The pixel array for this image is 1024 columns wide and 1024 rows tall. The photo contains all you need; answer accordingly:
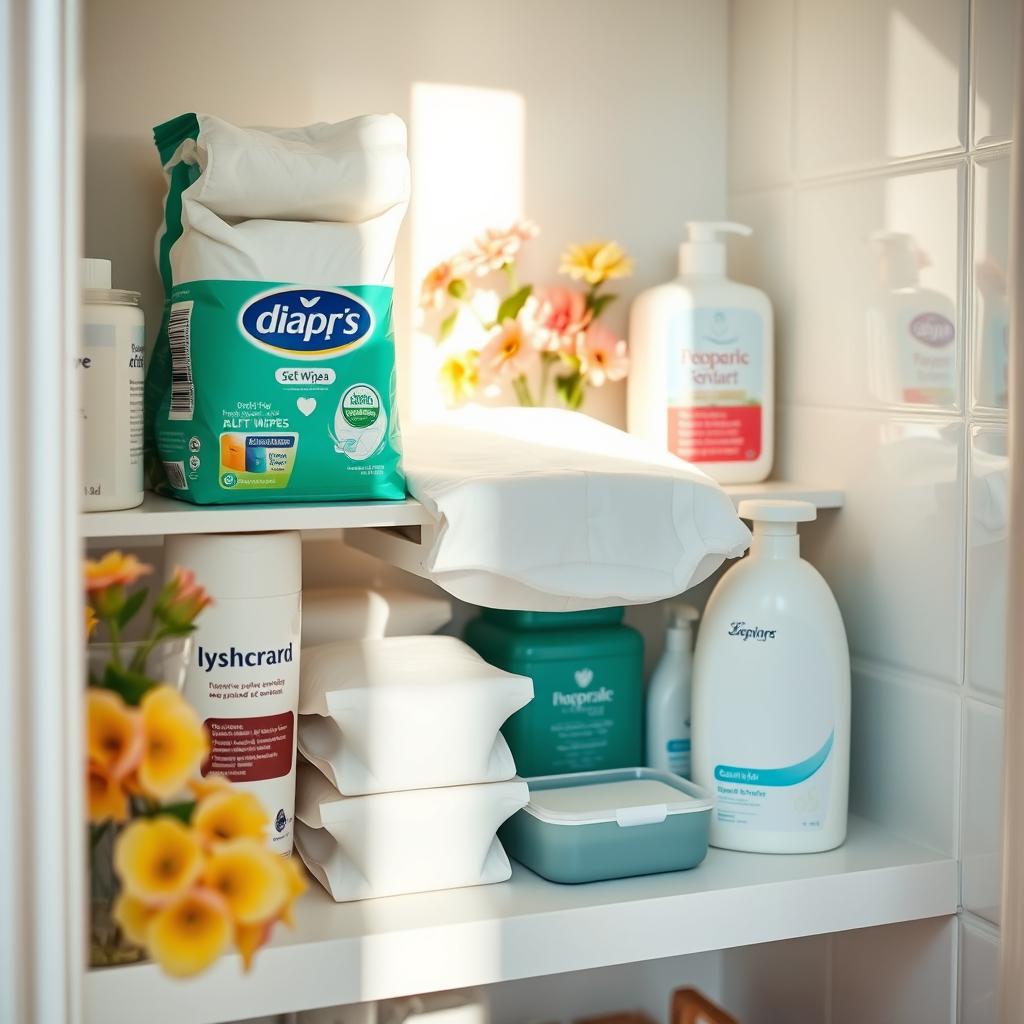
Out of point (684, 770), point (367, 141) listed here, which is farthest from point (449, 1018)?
point (367, 141)

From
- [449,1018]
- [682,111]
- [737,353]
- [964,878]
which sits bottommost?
[449,1018]

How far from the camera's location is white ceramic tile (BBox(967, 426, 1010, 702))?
0.96m

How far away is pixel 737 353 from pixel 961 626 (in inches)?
12.7

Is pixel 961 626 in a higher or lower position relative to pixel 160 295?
lower

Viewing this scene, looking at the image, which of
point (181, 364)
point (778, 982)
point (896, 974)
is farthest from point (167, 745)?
point (778, 982)

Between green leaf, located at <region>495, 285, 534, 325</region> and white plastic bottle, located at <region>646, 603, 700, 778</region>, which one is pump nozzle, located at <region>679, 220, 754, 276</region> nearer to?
green leaf, located at <region>495, 285, 534, 325</region>

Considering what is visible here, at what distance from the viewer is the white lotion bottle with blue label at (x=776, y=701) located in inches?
41.2

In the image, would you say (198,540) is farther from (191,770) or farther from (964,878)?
(964,878)

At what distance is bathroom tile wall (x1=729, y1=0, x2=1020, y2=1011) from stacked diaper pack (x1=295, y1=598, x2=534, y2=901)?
0.34 metres

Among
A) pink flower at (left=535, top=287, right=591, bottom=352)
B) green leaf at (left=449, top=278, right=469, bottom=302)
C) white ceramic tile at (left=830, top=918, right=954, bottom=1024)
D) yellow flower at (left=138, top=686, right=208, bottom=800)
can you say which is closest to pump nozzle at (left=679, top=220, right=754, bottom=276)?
pink flower at (left=535, top=287, right=591, bottom=352)

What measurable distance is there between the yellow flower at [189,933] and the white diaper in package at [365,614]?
1.68ft

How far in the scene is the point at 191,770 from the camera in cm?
60

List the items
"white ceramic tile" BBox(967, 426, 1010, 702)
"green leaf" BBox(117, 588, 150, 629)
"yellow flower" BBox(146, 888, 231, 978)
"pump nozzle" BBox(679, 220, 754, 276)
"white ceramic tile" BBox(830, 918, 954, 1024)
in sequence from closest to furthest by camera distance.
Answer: "yellow flower" BBox(146, 888, 231, 978) → "green leaf" BBox(117, 588, 150, 629) → "white ceramic tile" BBox(967, 426, 1010, 702) → "white ceramic tile" BBox(830, 918, 954, 1024) → "pump nozzle" BBox(679, 220, 754, 276)

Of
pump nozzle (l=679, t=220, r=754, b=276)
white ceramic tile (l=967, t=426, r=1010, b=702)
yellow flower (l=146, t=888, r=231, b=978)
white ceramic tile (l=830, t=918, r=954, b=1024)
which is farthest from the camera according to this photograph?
pump nozzle (l=679, t=220, r=754, b=276)
